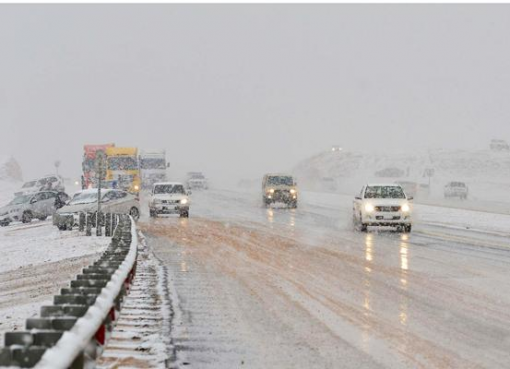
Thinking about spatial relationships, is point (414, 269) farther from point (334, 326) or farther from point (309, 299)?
point (334, 326)

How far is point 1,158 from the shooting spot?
82.2 metres

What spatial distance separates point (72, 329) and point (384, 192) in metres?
21.3

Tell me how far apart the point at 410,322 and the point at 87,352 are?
15.6 feet

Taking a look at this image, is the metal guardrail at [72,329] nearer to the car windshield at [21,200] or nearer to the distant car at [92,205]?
the distant car at [92,205]

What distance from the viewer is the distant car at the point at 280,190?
39.5 m

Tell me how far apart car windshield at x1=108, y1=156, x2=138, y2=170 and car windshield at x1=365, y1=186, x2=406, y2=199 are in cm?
2175

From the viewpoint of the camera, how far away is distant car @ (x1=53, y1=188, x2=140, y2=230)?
2397cm

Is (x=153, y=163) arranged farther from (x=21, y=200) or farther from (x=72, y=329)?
(x=72, y=329)

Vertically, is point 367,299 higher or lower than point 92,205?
lower

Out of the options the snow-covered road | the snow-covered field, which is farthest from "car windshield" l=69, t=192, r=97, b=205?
the snow-covered road

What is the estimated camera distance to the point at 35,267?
15.3 m

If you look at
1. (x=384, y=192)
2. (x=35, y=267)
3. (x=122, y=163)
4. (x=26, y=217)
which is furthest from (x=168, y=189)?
(x=35, y=267)

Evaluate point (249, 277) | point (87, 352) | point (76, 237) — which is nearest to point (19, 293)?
point (249, 277)

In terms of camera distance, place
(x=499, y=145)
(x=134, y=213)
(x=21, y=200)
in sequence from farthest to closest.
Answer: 1. (x=499, y=145)
2. (x=21, y=200)
3. (x=134, y=213)
